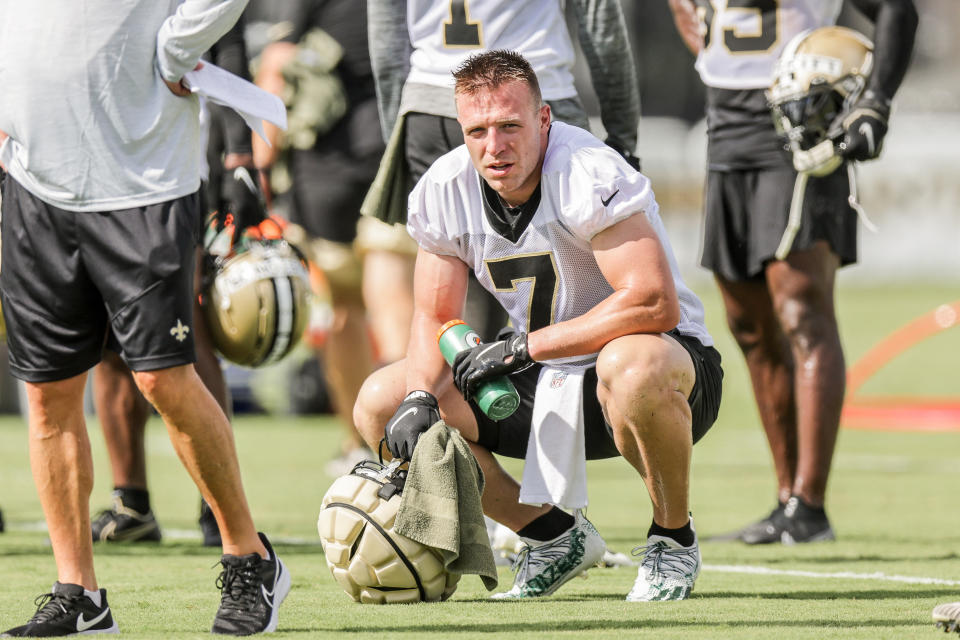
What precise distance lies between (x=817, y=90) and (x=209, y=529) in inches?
106

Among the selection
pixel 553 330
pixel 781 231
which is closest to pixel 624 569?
pixel 553 330

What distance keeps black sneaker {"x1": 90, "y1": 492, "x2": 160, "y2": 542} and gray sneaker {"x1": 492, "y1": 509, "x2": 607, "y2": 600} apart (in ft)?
5.90

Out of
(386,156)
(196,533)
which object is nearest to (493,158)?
(386,156)

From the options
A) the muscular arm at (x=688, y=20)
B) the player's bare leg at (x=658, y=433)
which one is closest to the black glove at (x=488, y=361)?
the player's bare leg at (x=658, y=433)

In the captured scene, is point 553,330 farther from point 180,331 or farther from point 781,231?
point 781,231

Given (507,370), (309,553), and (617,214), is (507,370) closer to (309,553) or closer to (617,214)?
(617,214)

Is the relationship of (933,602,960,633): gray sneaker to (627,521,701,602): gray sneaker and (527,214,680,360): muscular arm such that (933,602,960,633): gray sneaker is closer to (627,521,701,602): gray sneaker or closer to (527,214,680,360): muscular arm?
(627,521,701,602): gray sneaker

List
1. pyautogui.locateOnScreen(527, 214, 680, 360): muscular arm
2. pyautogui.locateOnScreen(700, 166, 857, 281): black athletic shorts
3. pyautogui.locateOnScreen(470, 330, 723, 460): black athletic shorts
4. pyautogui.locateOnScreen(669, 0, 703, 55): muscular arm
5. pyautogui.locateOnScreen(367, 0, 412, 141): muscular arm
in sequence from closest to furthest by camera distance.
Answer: pyautogui.locateOnScreen(527, 214, 680, 360): muscular arm, pyautogui.locateOnScreen(470, 330, 723, 460): black athletic shorts, pyautogui.locateOnScreen(367, 0, 412, 141): muscular arm, pyautogui.locateOnScreen(700, 166, 857, 281): black athletic shorts, pyautogui.locateOnScreen(669, 0, 703, 55): muscular arm

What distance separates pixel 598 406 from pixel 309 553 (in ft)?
4.73

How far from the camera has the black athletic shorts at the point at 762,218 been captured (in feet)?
19.4

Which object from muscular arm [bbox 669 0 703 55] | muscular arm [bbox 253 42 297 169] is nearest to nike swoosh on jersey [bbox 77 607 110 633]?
→ muscular arm [bbox 669 0 703 55]

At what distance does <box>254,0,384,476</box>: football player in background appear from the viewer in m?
7.74

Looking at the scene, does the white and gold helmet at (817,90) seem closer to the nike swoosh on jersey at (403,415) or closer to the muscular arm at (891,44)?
the muscular arm at (891,44)

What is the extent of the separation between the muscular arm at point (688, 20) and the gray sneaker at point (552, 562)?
2618 millimetres
